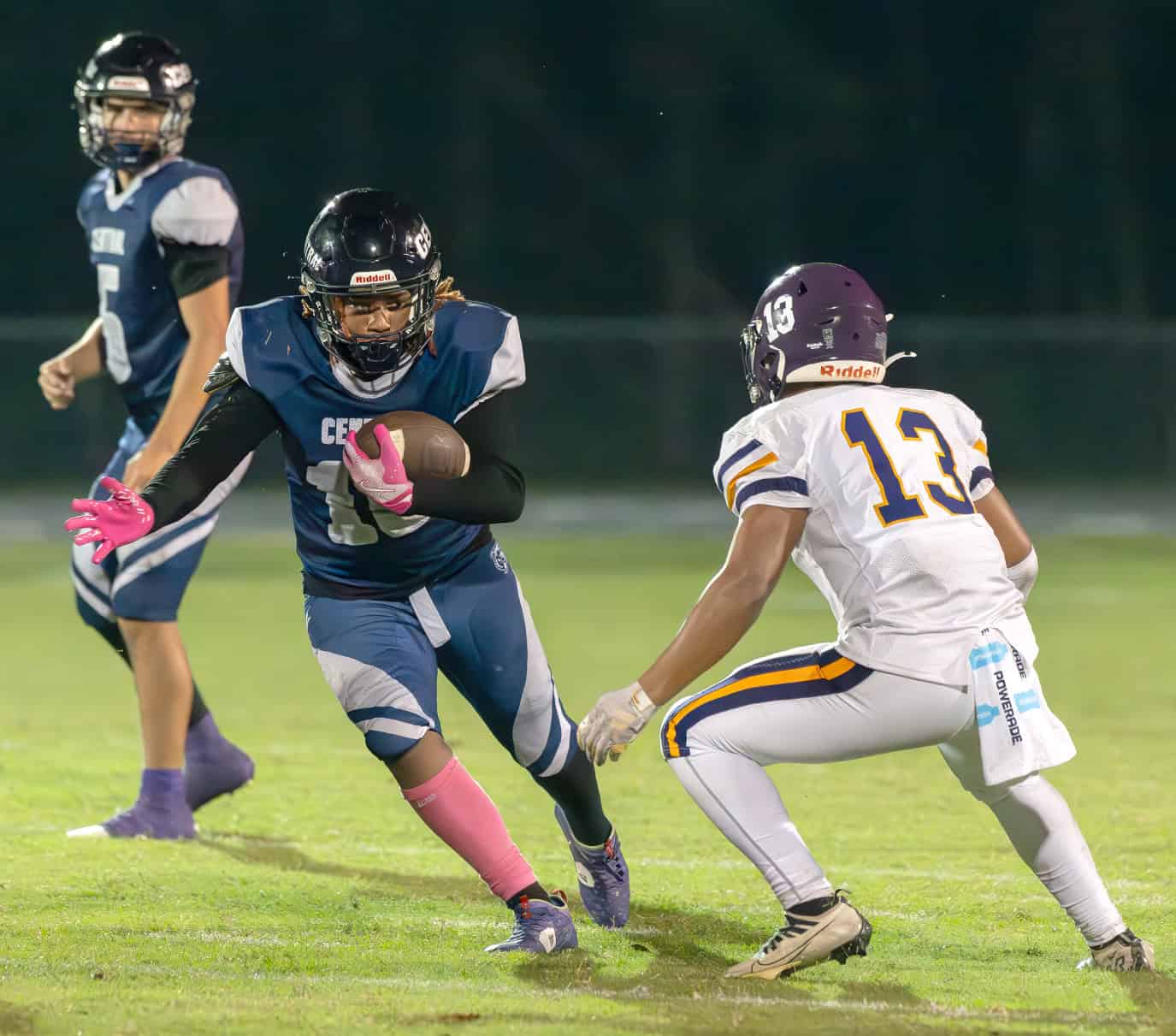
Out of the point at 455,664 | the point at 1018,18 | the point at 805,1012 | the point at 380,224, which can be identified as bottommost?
the point at 805,1012

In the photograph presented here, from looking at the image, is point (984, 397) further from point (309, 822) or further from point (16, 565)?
→ point (309, 822)

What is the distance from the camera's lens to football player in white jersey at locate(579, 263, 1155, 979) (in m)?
3.82

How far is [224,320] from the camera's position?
5555mm

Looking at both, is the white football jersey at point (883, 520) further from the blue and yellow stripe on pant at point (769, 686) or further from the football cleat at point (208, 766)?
the football cleat at point (208, 766)

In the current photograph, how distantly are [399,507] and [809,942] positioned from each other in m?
1.19

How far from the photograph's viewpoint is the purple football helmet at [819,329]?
159 inches

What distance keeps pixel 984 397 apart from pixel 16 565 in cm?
1015

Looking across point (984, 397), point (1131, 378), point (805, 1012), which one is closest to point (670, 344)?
point (984, 397)

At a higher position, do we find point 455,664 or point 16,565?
point 455,664

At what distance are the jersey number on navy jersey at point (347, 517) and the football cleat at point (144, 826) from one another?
1614mm

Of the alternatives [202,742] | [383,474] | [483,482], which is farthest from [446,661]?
[202,742]

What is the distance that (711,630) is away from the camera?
380 cm

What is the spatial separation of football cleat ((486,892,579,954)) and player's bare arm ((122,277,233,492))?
1951mm

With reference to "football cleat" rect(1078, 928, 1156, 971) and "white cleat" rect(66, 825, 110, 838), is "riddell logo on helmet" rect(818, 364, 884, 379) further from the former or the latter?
"white cleat" rect(66, 825, 110, 838)
